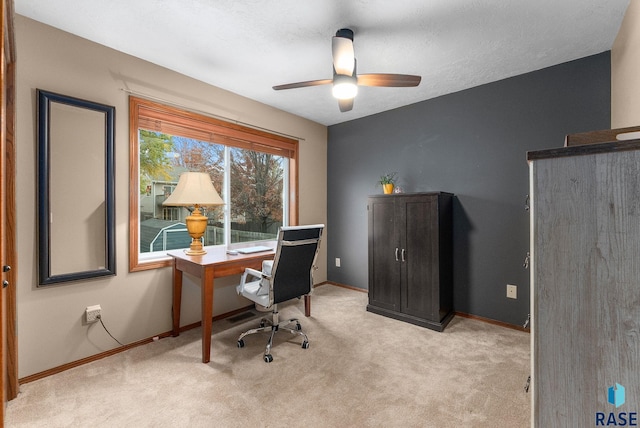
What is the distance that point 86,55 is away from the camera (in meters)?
2.20

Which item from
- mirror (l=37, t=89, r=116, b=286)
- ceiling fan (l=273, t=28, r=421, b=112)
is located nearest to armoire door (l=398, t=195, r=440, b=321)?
ceiling fan (l=273, t=28, r=421, b=112)

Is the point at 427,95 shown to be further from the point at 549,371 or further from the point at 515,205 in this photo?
the point at 549,371

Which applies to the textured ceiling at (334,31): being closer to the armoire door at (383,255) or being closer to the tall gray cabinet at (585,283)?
the armoire door at (383,255)

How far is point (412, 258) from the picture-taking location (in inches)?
118

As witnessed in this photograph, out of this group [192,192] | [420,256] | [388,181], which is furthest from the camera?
[388,181]

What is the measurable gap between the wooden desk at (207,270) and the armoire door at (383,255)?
1218 mm

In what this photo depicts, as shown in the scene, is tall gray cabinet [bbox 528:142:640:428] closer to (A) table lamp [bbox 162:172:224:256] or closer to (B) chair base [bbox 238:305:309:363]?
(B) chair base [bbox 238:305:309:363]

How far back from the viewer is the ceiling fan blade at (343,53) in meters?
1.84

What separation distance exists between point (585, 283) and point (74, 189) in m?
2.93

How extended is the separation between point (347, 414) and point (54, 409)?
67.8 inches

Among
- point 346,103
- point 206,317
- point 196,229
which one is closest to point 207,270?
point 206,317

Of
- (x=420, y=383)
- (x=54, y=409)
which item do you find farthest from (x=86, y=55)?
(x=420, y=383)

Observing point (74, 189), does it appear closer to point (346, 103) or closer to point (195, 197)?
point (195, 197)

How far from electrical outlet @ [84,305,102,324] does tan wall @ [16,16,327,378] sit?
0.04m
